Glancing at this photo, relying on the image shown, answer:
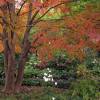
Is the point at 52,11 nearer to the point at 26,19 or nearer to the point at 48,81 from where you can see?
the point at 26,19

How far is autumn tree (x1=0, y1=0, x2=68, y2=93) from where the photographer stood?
10.8 metres

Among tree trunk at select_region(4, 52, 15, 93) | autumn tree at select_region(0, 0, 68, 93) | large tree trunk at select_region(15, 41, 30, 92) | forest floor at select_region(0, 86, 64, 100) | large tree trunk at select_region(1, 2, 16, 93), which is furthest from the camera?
tree trunk at select_region(4, 52, 15, 93)

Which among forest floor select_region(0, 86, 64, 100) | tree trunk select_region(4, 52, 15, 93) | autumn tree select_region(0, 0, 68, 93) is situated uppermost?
autumn tree select_region(0, 0, 68, 93)

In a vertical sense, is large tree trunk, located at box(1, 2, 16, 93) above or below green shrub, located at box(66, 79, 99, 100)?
above

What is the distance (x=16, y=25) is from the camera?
11039 millimetres

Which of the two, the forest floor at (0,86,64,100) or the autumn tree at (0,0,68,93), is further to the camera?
the forest floor at (0,86,64,100)

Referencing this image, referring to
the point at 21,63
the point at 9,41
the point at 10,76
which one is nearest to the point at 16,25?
the point at 9,41

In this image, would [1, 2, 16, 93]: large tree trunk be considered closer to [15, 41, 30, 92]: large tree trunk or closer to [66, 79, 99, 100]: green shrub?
[15, 41, 30, 92]: large tree trunk

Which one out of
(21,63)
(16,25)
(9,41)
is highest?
(16,25)

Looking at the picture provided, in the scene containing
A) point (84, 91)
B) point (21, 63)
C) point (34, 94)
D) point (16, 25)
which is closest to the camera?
point (16, 25)

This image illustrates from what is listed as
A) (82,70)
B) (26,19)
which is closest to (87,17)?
(26,19)

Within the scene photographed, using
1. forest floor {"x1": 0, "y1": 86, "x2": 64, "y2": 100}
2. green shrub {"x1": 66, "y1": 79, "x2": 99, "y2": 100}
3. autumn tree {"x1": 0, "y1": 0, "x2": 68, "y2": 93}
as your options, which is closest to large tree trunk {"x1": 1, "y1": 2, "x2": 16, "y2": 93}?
autumn tree {"x1": 0, "y1": 0, "x2": 68, "y2": 93}

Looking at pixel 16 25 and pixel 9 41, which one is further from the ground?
pixel 16 25

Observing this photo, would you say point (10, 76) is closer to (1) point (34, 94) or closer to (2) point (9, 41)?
(1) point (34, 94)
